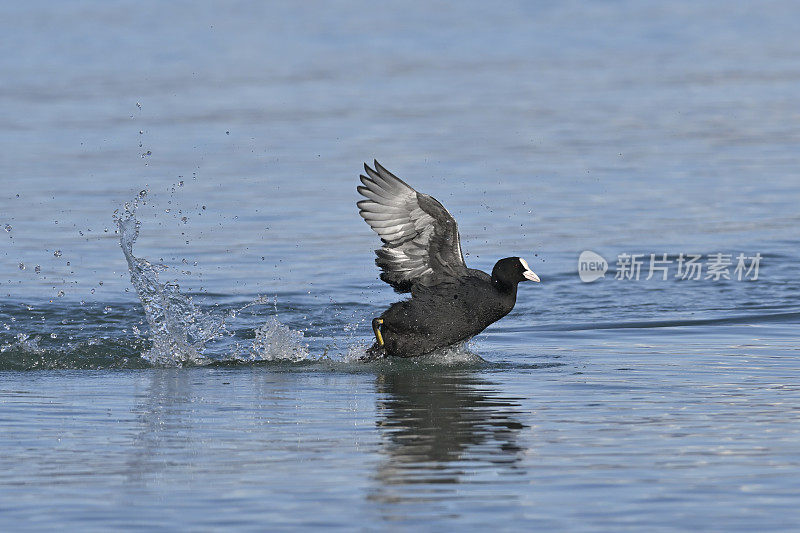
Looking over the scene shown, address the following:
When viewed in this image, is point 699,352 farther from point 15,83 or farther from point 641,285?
point 15,83

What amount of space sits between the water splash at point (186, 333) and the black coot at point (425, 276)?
0.65 metres

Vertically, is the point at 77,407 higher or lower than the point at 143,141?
lower

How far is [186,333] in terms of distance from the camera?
10.8 metres

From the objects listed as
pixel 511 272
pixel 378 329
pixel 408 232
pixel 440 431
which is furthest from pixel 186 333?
pixel 440 431

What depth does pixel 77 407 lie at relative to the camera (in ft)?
27.8

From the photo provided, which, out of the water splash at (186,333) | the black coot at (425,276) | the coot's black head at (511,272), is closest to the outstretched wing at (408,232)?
the black coot at (425,276)

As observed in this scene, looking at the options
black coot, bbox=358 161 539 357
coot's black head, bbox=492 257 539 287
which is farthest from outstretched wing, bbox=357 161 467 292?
coot's black head, bbox=492 257 539 287

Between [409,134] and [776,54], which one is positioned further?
[776,54]

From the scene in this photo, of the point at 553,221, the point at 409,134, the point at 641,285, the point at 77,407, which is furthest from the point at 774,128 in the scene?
the point at 77,407

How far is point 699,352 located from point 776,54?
1952 cm

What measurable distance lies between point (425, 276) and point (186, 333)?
172 cm

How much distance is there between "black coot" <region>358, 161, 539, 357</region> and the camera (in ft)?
33.8

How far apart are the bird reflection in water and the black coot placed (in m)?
0.42

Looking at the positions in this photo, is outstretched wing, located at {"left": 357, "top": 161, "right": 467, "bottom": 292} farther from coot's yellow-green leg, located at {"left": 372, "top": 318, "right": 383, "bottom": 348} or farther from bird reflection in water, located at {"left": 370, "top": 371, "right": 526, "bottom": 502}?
bird reflection in water, located at {"left": 370, "top": 371, "right": 526, "bottom": 502}
